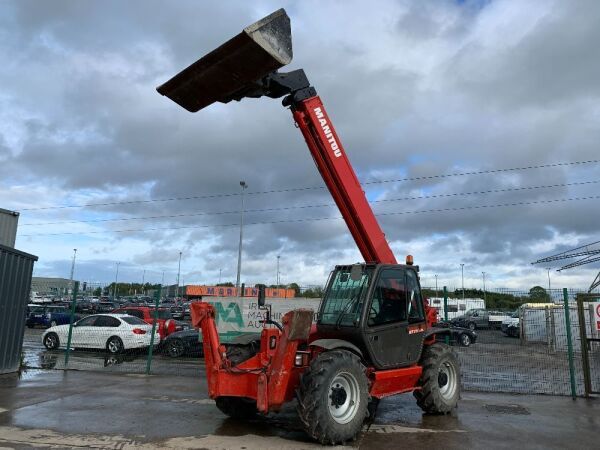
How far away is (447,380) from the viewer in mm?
8617

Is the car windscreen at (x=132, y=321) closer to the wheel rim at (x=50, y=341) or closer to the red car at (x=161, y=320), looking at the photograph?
the red car at (x=161, y=320)

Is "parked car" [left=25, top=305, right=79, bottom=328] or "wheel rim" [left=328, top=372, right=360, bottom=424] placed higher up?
"parked car" [left=25, top=305, right=79, bottom=328]

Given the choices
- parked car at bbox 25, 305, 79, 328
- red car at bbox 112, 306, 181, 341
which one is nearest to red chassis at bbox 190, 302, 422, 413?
red car at bbox 112, 306, 181, 341

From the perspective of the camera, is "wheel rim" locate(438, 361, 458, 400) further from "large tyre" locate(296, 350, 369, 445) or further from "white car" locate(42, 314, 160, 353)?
"white car" locate(42, 314, 160, 353)

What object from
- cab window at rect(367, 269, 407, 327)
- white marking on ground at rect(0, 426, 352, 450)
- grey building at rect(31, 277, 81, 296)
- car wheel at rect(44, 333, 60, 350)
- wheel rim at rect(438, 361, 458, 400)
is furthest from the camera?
grey building at rect(31, 277, 81, 296)

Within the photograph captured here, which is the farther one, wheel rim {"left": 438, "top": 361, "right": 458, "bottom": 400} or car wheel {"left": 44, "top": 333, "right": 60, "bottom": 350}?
car wheel {"left": 44, "top": 333, "right": 60, "bottom": 350}

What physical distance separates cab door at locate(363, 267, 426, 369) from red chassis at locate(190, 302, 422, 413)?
0.21 meters

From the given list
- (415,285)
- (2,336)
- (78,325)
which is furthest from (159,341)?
(415,285)

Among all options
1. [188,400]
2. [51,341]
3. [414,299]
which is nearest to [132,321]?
[51,341]

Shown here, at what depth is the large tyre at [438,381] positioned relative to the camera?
806 cm

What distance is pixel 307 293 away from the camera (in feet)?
53.5

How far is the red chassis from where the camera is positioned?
21.1 ft

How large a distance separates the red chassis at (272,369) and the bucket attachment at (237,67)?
10.4 ft

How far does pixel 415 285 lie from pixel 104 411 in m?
5.39
